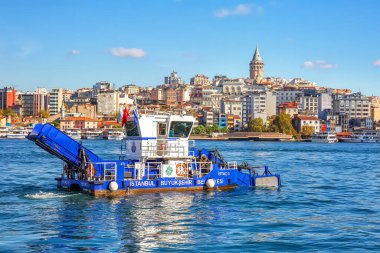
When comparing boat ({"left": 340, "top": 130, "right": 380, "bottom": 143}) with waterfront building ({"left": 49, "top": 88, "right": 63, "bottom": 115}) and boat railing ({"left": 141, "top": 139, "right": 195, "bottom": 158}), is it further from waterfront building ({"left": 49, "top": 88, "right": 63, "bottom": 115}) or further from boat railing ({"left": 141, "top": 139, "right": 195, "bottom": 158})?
boat railing ({"left": 141, "top": 139, "right": 195, "bottom": 158})

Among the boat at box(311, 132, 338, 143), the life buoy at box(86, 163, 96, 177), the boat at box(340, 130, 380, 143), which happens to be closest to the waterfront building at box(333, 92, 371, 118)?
the boat at box(340, 130, 380, 143)

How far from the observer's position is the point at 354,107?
182125mm

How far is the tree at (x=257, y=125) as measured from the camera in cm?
15150

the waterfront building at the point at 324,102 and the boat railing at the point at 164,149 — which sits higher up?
the waterfront building at the point at 324,102

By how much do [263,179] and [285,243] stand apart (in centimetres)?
1179

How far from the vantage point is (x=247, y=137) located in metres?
148

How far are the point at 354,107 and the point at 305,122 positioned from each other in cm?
3183

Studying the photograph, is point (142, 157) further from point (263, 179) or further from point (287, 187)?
point (287, 187)

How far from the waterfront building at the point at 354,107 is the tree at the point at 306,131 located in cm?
2895

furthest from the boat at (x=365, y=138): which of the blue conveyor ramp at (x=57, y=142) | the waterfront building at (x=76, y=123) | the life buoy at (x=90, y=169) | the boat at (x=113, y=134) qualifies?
the life buoy at (x=90, y=169)

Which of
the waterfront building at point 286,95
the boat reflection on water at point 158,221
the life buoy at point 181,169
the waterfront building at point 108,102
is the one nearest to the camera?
the boat reflection on water at point 158,221

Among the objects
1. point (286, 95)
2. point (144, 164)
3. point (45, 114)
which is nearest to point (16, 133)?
point (45, 114)

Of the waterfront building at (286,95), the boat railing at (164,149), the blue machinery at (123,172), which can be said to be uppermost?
the waterfront building at (286,95)

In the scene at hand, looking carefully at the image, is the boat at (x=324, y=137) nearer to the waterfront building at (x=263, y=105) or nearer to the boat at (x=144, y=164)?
the waterfront building at (x=263, y=105)
